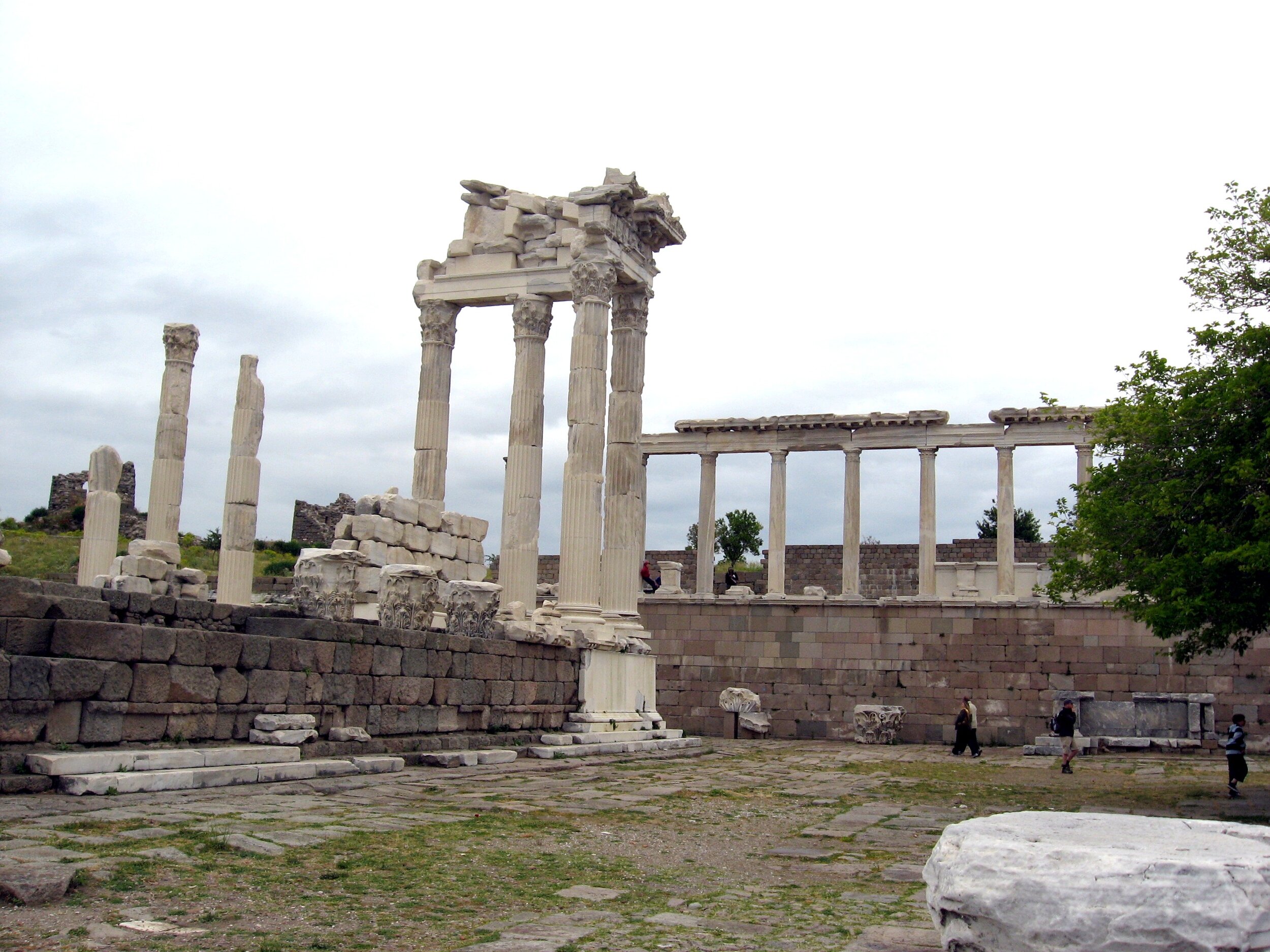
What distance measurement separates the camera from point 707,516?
1375 inches

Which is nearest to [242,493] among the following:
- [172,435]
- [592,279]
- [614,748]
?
[172,435]

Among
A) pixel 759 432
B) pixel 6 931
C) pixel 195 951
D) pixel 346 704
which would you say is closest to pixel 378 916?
pixel 195 951

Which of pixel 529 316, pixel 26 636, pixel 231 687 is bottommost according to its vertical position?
pixel 231 687

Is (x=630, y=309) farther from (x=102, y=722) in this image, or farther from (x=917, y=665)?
(x=102, y=722)

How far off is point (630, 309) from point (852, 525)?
40.0 ft

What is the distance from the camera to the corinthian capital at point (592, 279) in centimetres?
2167

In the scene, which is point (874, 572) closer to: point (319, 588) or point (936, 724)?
point (936, 724)

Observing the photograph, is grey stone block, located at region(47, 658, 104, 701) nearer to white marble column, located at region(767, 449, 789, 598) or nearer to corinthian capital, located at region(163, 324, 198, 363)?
corinthian capital, located at region(163, 324, 198, 363)

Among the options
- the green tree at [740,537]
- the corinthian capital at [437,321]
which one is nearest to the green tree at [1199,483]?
the corinthian capital at [437,321]

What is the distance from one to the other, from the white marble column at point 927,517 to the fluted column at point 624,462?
11.4 m

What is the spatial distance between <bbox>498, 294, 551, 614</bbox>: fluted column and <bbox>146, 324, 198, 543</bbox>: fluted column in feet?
21.4

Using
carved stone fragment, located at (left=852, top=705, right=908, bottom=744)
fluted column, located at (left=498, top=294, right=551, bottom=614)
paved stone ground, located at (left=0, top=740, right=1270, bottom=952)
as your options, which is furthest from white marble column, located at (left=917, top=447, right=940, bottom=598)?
paved stone ground, located at (left=0, top=740, right=1270, bottom=952)

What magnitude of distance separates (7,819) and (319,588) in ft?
21.9

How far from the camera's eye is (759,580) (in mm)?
39812
